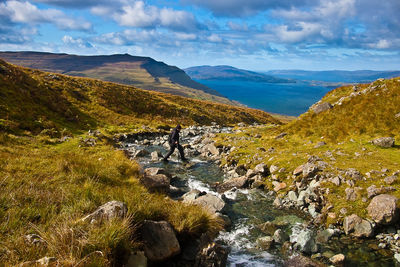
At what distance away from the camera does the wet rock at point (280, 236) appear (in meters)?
9.43

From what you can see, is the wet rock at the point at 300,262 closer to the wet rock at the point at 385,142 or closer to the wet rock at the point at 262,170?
the wet rock at the point at 262,170

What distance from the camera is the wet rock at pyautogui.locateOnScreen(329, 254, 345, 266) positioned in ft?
26.4

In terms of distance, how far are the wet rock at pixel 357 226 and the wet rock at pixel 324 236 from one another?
68cm

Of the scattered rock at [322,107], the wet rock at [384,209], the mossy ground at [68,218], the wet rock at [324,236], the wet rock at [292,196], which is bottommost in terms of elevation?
the wet rock at [324,236]

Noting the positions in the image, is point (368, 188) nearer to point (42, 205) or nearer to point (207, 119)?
point (42, 205)

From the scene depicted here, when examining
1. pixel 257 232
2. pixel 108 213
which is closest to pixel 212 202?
pixel 257 232

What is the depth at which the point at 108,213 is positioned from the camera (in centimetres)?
603

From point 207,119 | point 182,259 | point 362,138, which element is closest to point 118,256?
point 182,259

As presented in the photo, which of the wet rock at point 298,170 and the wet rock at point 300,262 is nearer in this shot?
the wet rock at point 300,262

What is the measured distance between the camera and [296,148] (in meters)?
19.2

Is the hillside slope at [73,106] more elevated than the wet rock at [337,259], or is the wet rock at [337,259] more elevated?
the hillside slope at [73,106]

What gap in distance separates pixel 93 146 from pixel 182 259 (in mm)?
18113

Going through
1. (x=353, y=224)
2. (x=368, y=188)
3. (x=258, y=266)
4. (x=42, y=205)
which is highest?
(x=42, y=205)

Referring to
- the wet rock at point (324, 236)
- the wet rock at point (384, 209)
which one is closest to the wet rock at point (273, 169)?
the wet rock at point (384, 209)
